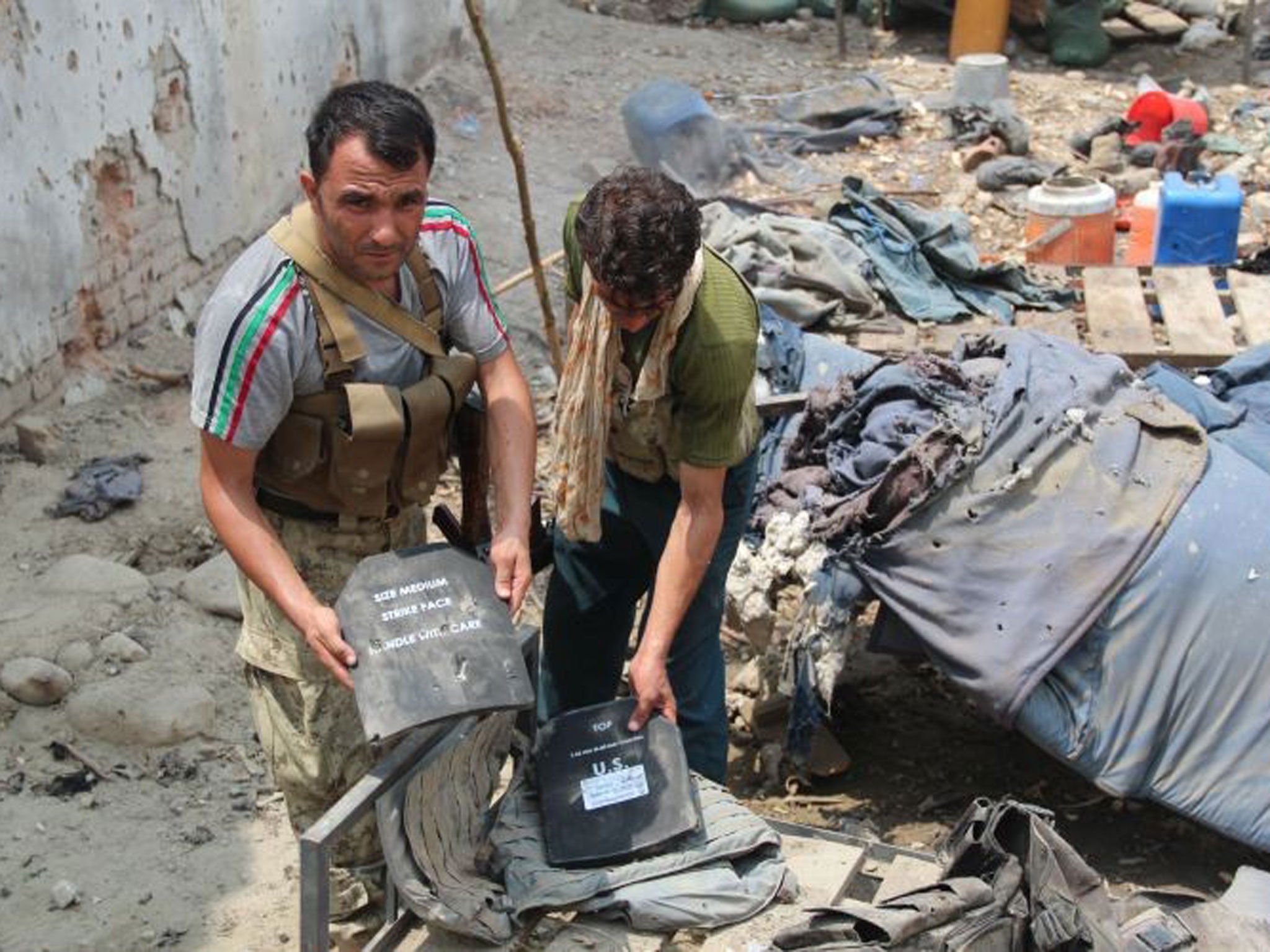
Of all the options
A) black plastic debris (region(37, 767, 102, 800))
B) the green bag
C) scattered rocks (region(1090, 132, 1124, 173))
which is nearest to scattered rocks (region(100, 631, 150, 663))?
black plastic debris (region(37, 767, 102, 800))

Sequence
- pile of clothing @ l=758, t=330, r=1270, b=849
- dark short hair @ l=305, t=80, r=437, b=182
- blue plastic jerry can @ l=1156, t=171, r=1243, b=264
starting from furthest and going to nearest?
blue plastic jerry can @ l=1156, t=171, r=1243, b=264, pile of clothing @ l=758, t=330, r=1270, b=849, dark short hair @ l=305, t=80, r=437, b=182

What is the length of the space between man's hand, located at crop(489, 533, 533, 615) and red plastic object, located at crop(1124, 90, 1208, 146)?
790cm

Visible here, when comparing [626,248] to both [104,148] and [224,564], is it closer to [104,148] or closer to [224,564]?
[224,564]

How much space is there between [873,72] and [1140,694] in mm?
8492

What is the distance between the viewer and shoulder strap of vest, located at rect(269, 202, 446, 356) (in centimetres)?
303

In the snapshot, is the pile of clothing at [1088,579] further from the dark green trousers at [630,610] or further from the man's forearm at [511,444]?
the man's forearm at [511,444]

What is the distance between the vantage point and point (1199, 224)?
7.70 meters

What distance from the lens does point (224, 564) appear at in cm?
548

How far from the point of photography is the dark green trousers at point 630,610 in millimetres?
3846

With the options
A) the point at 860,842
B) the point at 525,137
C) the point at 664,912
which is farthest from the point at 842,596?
the point at 525,137

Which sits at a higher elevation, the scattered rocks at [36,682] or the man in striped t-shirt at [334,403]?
the man in striped t-shirt at [334,403]

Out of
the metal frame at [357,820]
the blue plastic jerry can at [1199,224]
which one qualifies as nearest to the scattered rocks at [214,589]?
the metal frame at [357,820]

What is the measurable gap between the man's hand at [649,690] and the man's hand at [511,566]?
0.29m

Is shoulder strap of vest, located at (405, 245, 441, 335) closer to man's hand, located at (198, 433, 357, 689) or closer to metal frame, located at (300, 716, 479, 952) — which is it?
man's hand, located at (198, 433, 357, 689)
